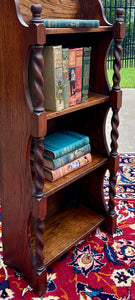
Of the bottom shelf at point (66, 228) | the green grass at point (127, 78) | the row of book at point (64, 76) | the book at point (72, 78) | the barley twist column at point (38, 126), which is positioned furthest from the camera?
the green grass at point (127, 78)

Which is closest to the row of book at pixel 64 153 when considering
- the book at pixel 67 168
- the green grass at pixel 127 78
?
the book at pixel 67 168

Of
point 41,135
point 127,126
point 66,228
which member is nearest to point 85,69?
point 41,135

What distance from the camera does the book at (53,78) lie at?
1.56m

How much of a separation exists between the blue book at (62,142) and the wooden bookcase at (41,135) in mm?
101

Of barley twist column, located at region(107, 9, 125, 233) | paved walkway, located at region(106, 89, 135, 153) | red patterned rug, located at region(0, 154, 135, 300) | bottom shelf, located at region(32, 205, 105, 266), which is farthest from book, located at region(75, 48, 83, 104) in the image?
paved walkway, located at region(106, 89, 135, 153)

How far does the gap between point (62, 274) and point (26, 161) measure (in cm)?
76

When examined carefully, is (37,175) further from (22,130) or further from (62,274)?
(62,274)

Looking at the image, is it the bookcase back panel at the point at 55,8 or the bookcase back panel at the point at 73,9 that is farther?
the bookcase back panel at the point at 73,9

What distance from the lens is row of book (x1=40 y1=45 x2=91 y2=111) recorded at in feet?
5.19

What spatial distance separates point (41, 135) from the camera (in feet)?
4.95

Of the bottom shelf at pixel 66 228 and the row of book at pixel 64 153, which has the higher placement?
the row of book at pixel 64 153

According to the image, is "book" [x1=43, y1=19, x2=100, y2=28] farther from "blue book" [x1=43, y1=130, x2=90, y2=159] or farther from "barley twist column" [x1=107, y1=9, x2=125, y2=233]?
"blue book" [x1=43, y1=130, x2=90, y2=159]

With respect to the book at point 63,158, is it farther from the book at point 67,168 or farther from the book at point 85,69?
the book at point 85,69

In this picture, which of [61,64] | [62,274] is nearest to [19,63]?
[61,64]
